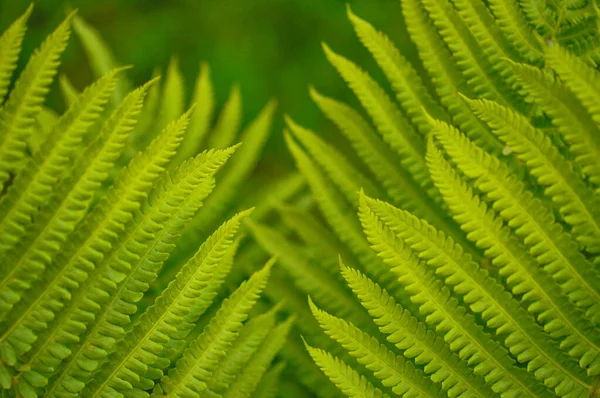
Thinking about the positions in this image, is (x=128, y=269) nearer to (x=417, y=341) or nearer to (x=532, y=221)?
(x=417, y=341)

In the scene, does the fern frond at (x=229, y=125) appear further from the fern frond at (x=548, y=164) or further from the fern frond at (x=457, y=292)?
the fern frond at (x=548, y=164)

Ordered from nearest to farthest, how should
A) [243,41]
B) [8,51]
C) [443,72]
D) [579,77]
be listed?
[579,77] < [8,51] < [443,72] < [243,41]

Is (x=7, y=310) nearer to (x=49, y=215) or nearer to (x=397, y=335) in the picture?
(x=49, y=215)

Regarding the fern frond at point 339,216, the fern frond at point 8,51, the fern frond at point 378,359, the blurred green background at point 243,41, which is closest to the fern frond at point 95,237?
the fern frond at point 8,51

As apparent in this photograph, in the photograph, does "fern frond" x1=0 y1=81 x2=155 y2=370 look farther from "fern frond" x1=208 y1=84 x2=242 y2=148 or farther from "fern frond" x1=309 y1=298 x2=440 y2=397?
"fern frond" x1=208 y1=84 x2=242 y2=148

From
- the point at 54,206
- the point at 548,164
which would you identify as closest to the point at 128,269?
the point at 54,206

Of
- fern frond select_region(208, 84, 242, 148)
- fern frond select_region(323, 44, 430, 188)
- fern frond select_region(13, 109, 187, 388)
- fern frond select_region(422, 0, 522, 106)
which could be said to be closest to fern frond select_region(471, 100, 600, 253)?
fern frond select_region(422, 0, 522, 106)

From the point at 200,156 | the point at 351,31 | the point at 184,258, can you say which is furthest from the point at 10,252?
the point at 351,31
